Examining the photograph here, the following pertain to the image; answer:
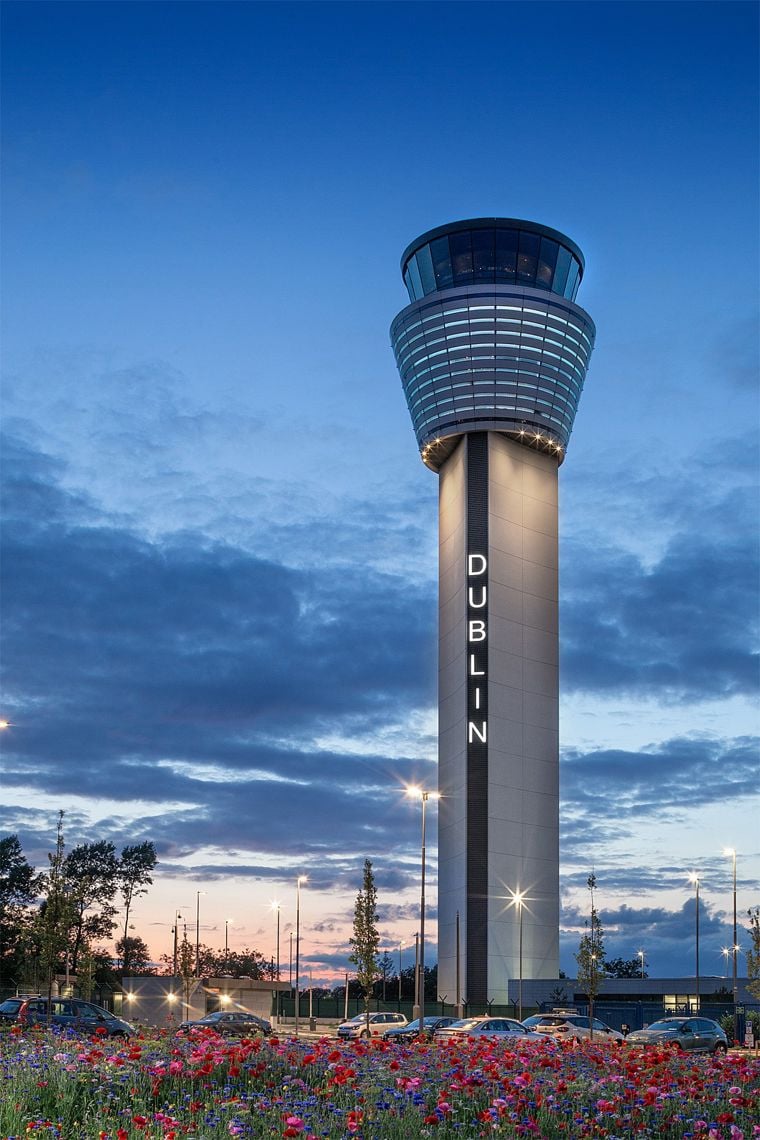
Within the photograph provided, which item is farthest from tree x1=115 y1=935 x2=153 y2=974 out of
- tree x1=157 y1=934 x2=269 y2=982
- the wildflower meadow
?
the wildflower meadow

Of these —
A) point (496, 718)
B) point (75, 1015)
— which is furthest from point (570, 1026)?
point (496, 718)

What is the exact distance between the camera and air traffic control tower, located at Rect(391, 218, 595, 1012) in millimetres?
107688

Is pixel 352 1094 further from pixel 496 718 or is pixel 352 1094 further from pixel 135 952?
pixel 135 952

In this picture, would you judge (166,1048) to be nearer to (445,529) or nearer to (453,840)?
(453,840)

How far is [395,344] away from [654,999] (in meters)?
64.6

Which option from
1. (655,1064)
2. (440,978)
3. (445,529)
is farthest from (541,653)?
(655,1064)

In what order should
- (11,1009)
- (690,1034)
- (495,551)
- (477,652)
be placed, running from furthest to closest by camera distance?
→ (495,551)
(477,652)
(690,1034)
(11,1009)

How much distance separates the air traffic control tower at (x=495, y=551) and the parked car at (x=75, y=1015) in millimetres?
58928

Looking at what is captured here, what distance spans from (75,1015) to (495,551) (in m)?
71.5

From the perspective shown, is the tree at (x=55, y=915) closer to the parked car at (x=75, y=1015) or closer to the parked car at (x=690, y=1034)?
the parked car at (x=75, y=1015)

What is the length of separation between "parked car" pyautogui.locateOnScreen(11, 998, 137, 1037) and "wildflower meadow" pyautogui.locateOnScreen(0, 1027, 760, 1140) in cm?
2592

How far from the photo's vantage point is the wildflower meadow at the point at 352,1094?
14.9m

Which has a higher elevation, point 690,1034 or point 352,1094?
point 352,1094

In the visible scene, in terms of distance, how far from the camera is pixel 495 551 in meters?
114
